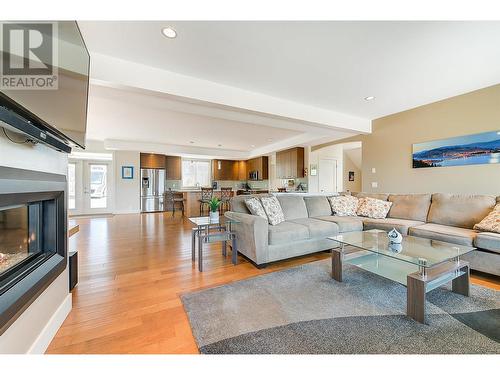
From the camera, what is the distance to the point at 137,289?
6.77 ft

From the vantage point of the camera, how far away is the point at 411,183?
3.97m

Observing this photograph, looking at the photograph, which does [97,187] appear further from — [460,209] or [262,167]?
[460,209]

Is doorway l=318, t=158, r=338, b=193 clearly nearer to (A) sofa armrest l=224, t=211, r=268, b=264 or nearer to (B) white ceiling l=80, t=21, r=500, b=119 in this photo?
(B) white ceiling l=80, t=21, r=500, b=119

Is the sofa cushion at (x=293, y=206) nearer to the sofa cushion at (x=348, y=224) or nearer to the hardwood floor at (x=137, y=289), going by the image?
the sofa cushion at (x=348, y=224)

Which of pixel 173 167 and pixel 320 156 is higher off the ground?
pixel 320 156

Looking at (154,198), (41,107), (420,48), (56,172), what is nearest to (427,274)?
(420,48)

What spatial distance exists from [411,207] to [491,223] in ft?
3.29

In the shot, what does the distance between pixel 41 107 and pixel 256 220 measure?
202 centimetres

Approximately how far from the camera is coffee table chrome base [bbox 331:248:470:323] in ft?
4.99

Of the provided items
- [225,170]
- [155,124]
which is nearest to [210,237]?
[155,124]

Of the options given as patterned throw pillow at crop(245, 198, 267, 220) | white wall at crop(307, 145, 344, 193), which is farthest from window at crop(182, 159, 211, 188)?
patterned throw pillow at crop(245, 198, 267, 220)

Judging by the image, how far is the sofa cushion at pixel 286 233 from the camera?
8.54 feet

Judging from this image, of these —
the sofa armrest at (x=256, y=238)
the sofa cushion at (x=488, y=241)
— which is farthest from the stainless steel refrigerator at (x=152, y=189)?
the sofa cushion at (x=488, y=241)

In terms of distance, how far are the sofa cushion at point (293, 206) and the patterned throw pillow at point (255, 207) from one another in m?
0.56
